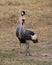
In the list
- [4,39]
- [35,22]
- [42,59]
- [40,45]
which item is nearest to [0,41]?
[4,39]

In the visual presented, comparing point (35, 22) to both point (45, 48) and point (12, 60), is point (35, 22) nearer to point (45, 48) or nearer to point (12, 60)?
point (45, 48)

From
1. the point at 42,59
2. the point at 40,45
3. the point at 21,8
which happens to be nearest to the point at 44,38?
the point at 40,45

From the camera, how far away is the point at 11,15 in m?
18.5

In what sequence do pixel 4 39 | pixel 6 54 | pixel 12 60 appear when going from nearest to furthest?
pixel 12 60, pixel 6 54, pixel 4 39

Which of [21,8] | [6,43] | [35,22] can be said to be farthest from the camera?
[21,8]

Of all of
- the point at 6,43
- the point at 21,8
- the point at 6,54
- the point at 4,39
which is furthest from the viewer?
the point at 21,8

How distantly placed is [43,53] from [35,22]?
689cm

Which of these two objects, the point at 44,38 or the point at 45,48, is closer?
the point at 45,48

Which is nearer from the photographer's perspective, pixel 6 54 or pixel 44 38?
pixel 6 54

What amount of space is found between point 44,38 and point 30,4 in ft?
24.5

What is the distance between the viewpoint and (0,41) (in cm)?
1320

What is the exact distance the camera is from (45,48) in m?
11.8

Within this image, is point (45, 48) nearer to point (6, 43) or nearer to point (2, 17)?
point (6, 43)

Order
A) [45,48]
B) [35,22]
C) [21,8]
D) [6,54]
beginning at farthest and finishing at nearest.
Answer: [21,8]
[35,22]
[45,48]
[6,54]
